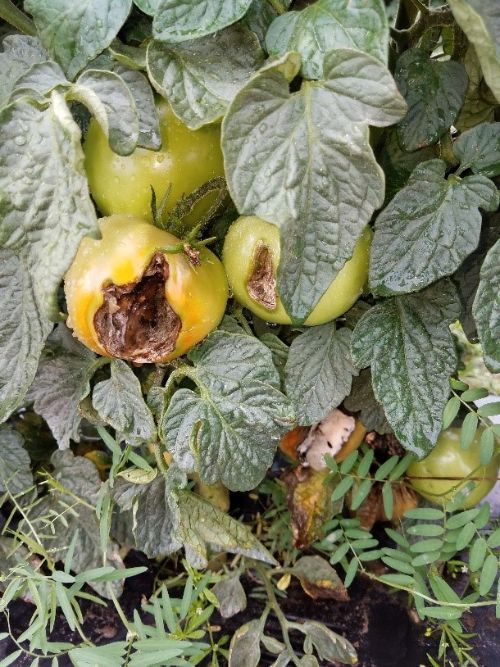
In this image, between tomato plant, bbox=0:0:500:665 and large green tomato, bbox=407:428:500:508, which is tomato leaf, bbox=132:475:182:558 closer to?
tomato plant, bbox=0:0:500:665

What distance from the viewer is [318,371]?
1.73 ft

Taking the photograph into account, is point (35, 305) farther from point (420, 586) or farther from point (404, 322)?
point (420, 586)

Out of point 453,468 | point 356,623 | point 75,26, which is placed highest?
point 75,26

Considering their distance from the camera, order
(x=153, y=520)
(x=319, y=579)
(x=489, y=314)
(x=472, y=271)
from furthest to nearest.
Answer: (x=319, y=579) < (x=153, y=520) < (x=472, y=271) < (x=489, y=314)

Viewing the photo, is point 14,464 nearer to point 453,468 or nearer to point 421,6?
point 453,468

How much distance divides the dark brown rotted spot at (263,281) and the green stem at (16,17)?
256 mm

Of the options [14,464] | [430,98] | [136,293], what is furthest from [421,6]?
[14,464]

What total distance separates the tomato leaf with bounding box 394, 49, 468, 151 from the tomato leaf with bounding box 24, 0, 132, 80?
207 millimetres

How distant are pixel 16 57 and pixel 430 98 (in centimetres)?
30

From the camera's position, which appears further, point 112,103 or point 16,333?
point 16,333

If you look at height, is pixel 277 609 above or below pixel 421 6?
below

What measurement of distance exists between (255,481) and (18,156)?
0.31 m

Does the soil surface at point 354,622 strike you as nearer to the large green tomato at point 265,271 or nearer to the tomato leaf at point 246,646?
the tomato leaf at point 246,646

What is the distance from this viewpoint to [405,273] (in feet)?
1.39
